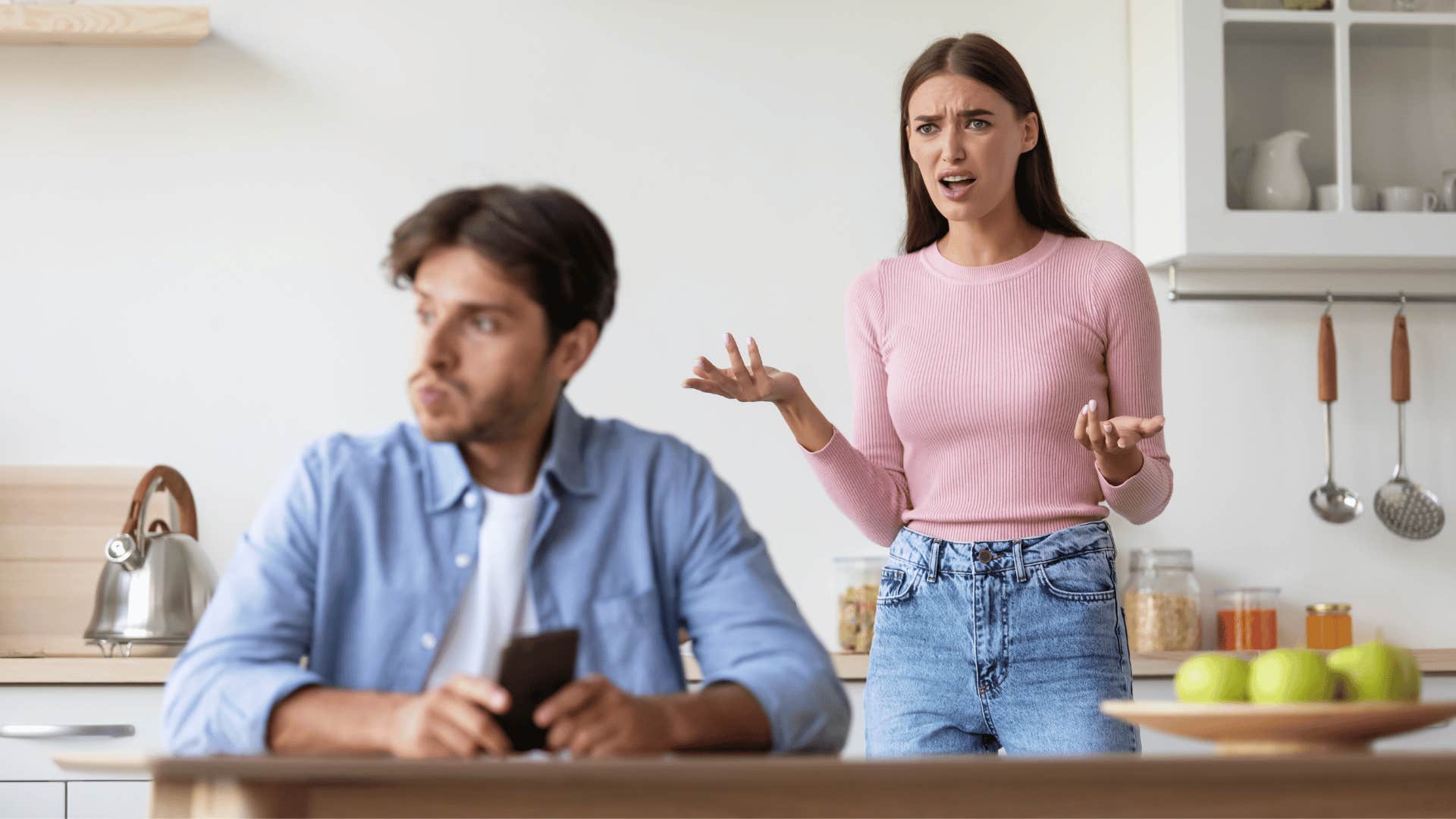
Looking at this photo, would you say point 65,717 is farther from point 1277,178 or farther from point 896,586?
point 1277,178

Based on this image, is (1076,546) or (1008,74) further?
(1008,74)

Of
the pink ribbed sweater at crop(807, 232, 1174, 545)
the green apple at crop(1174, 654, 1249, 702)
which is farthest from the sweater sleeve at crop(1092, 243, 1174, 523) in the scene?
the green apple at crop(1174, 654, 1249, 702)

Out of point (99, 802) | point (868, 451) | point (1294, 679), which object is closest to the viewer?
point (1294, 679)

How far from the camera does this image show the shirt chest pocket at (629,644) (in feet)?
3.78

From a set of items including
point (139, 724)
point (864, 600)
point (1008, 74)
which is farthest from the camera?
point (864, 600)

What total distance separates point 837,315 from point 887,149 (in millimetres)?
340

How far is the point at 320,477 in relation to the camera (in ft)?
3.76

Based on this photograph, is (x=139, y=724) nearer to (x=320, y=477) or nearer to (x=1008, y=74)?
(x=320, y=477)

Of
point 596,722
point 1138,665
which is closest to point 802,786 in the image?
point 596,722

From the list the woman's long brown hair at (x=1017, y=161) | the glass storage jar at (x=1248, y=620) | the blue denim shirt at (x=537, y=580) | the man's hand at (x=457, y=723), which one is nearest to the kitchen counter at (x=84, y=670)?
the woman's long brown hair at (x=1017, y=161)

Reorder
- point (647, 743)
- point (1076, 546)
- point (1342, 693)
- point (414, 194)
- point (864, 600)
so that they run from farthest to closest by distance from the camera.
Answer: point (414, 194) < point (864, 600) < point (1076, 546) < point (1342, 693) < point (647, 743)

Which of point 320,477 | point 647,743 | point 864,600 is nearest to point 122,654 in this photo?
point 864,600

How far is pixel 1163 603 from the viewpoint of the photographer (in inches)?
109

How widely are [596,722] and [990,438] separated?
0.90 m
